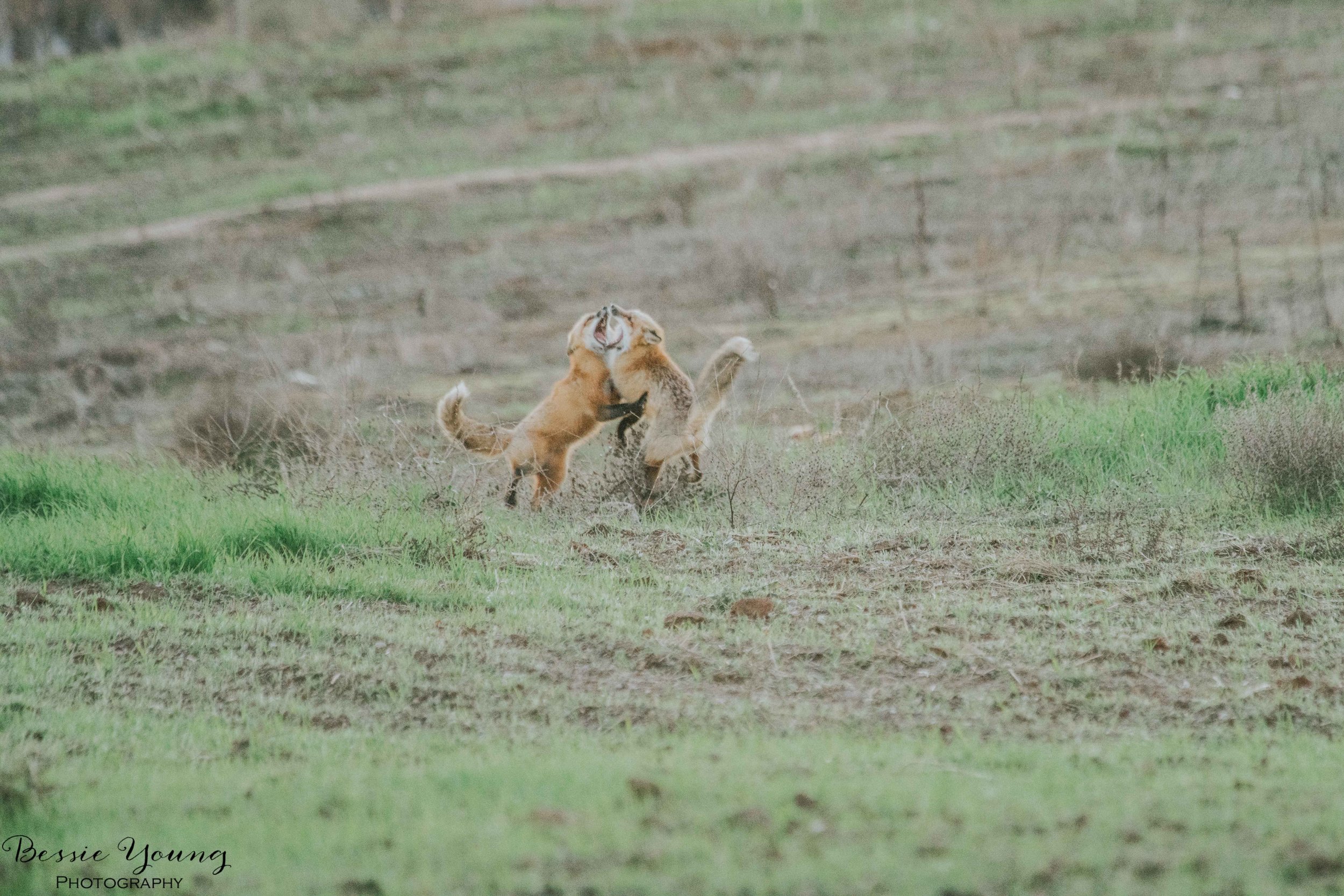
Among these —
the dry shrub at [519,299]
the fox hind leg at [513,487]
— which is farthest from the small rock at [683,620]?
the dry shrub at [519,299]

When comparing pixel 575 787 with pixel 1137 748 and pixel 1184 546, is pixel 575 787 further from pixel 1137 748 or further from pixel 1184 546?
pixel 1184 546

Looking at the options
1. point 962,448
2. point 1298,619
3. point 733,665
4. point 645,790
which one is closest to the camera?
point 645,790

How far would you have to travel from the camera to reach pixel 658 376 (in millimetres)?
7566

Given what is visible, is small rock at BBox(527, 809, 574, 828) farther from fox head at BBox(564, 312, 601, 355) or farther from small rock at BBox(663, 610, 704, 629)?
fox head at BBox(564, 312, 601, 355)

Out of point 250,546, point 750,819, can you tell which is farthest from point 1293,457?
point 250,546

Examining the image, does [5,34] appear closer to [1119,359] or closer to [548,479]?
[1119,359]

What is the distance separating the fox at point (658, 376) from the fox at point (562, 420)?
6 centimetres

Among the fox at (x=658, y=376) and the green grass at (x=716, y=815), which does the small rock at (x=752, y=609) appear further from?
the fox at (x=658, y=376)

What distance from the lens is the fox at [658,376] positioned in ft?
24.7

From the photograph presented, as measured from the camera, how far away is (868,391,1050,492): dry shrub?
815cm

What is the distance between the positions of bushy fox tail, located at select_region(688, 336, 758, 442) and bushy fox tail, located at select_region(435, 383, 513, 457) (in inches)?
39.2

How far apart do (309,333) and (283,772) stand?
12854 mm

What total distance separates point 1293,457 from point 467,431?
13.8ft

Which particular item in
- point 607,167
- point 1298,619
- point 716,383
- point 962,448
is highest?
point 607,167
